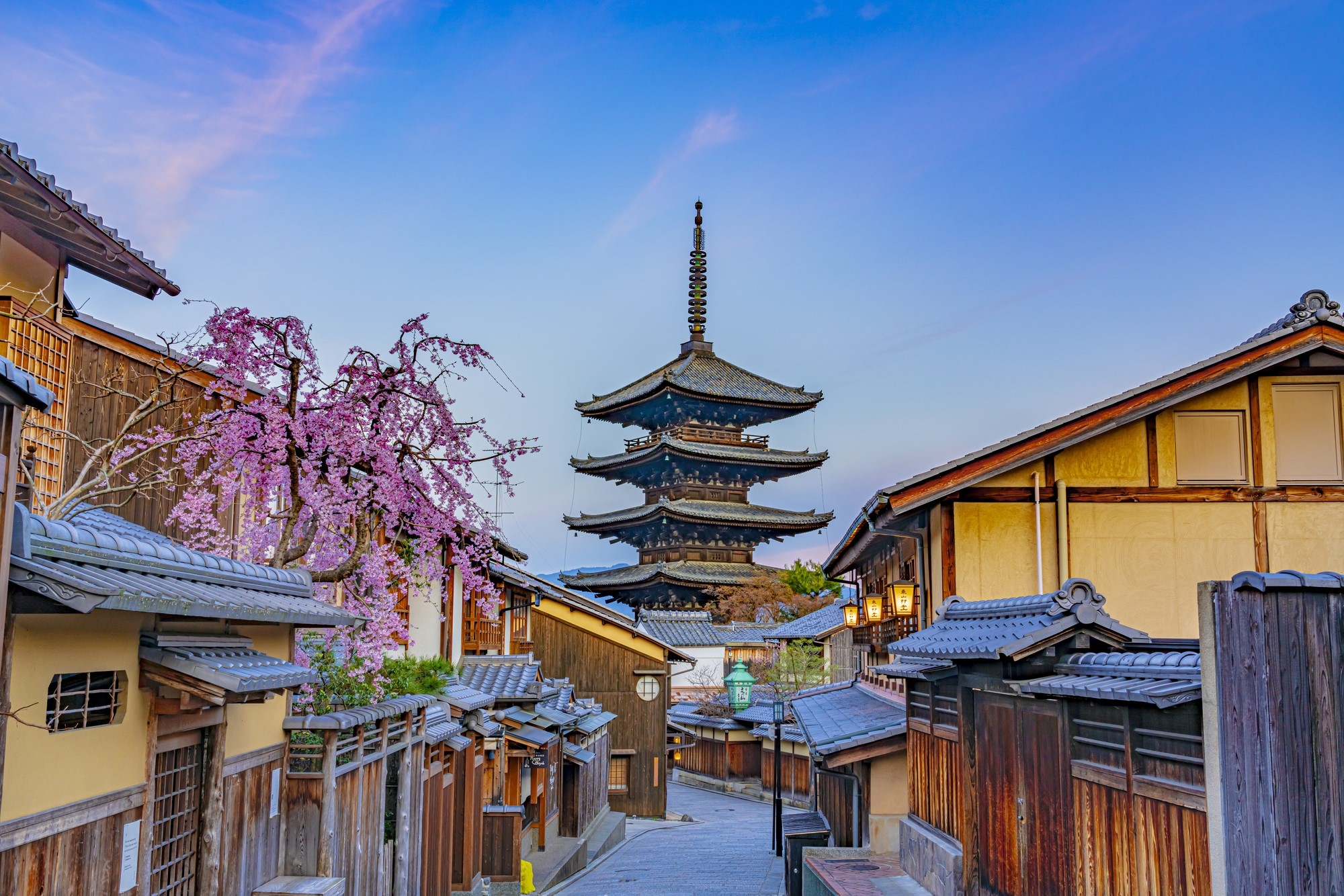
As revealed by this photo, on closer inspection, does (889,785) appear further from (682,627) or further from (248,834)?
(682,627)

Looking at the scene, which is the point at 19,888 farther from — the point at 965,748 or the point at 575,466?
the point at 575,466

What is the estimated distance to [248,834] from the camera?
350 inches

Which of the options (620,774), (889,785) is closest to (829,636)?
(620,774)

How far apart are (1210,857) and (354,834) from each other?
24.8ft

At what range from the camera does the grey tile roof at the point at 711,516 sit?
177 ft

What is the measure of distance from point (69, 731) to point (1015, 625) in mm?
7246

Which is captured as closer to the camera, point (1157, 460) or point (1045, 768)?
point (1045, 768)

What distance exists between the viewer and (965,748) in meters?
11.5

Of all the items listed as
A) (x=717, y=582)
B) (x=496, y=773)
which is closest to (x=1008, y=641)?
(x=496, y=773)

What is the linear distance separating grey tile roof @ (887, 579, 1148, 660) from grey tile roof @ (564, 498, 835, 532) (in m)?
41.6

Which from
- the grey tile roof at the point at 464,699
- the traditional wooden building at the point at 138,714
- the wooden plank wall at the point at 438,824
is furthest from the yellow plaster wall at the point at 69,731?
the grey tile roof at the point at 464,699

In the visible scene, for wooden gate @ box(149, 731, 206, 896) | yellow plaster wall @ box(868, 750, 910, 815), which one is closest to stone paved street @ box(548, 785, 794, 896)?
yellow plaster wall @ box(868, 750, 910, 815)

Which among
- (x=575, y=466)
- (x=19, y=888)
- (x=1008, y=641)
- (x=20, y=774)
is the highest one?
(x=575, y=466)

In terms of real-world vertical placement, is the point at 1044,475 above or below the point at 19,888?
above
